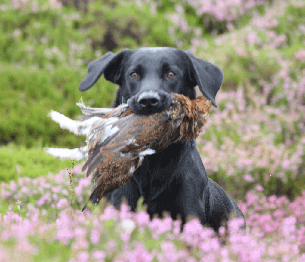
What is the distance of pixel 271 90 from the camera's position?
7754 mm

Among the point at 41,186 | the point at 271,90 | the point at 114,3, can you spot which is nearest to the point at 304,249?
the point at 41,186

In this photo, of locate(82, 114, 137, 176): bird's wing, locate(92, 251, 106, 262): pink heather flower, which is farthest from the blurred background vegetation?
locate(92, 251, 106, 262): pink heather flower

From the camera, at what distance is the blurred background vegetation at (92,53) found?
6230 millimetres

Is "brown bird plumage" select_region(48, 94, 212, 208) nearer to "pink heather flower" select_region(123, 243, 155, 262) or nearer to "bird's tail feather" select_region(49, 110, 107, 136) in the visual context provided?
"bird's tail feather" select_region(49, 110, 107, 136)

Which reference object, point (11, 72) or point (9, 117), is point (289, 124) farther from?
point (11, 72)

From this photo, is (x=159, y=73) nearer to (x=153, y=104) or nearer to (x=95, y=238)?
(x=153, y=104)

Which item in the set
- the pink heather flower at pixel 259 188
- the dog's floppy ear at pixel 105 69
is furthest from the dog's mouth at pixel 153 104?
the pink heather flower at pixel 259 188

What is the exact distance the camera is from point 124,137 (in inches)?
93.9

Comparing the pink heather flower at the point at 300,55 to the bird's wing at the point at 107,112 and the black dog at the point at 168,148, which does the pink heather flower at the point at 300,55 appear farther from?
the bird's wing at the point at 107,112

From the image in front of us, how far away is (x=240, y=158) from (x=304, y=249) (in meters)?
1.80

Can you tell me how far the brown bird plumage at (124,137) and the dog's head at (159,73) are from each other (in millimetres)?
410

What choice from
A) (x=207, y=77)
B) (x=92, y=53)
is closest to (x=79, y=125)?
(x=207, y=77)

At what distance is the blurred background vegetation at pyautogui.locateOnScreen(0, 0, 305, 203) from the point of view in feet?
20.4

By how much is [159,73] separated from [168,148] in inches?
24.7
